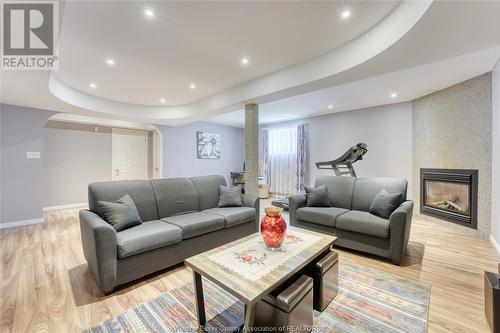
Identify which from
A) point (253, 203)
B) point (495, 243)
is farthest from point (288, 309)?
point (495, 243)

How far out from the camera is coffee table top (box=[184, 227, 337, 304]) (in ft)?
4.22

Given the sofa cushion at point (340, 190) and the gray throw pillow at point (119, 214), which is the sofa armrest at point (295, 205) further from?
the gray throw pillow at point (119, 214)

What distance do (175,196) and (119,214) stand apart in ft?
2.80

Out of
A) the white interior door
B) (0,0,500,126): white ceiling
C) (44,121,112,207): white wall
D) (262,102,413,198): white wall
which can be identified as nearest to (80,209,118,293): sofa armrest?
(0,0,500,126): white ceiling

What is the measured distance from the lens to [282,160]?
23.5 ft

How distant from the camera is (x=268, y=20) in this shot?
219 centimetres

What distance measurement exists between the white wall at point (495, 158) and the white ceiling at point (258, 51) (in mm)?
305

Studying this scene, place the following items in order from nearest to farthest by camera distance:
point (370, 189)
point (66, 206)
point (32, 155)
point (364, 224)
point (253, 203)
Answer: point (364, 224)
point (370, 189)
point (253, 203)
point (32, 155)
point (66, 206)

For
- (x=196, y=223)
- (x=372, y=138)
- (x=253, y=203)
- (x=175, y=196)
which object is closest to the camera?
(x=196, y=223)

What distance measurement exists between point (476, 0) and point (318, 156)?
193 inches

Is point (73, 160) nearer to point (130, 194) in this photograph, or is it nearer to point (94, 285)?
point (130, 194)

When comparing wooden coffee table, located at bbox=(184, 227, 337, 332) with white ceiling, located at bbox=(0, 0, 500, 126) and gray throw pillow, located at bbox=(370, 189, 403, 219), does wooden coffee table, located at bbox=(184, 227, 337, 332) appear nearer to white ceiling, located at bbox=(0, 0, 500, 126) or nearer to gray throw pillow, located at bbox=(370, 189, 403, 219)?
gray throw pillow, located at bbox=(370, 189, 403, 219)

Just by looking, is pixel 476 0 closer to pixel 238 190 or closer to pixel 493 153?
pixel 493 153

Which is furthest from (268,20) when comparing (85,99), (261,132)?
(261,132)
